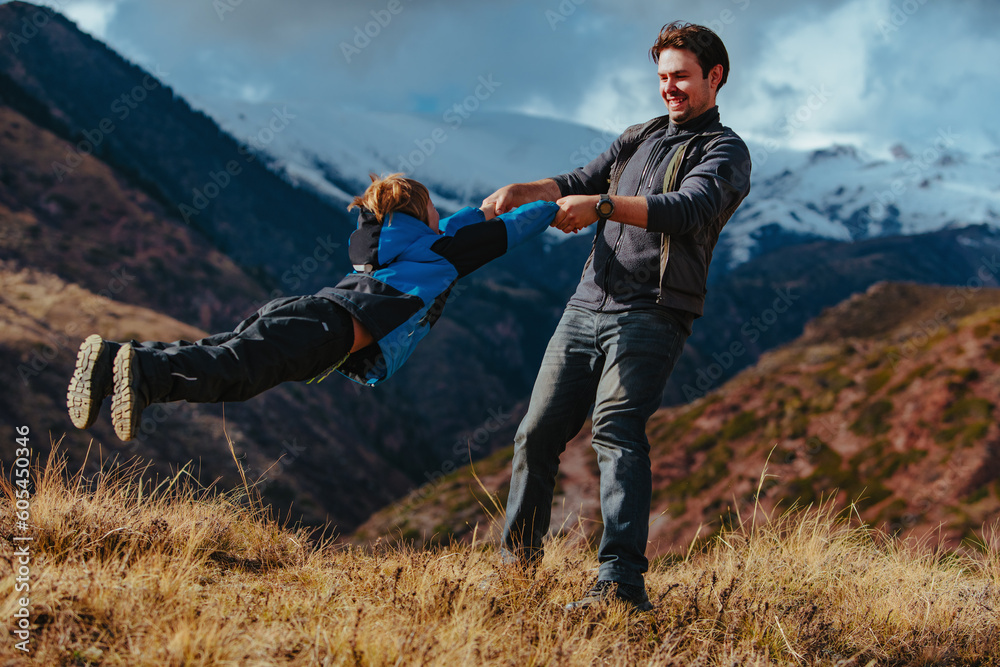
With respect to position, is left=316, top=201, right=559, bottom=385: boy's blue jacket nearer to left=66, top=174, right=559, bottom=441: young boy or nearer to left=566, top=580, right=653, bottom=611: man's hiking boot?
left=66, top=174, right=559, bottom=441: young boy

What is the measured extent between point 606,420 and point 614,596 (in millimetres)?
713

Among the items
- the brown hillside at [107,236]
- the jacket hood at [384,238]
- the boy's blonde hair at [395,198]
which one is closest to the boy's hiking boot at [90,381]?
the jacket hood at [384,238]

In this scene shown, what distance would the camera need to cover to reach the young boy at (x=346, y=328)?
116 inches

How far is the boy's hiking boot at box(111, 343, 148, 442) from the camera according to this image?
282 cm

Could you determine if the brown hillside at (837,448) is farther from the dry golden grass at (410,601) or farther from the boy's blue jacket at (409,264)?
the boy's blue jacket at (409,264)

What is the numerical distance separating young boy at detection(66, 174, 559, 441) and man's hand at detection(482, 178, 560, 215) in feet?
0.23

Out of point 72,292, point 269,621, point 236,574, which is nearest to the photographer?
point 269,621

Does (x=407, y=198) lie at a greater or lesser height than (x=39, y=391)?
greater

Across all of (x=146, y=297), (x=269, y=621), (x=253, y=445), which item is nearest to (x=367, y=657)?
(x=269, y=621)

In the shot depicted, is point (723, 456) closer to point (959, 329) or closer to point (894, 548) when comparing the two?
point (959, 329)

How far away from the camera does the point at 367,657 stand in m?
2.47

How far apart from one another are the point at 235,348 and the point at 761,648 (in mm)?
2403

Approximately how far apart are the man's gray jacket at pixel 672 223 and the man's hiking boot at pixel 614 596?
3.86 ft

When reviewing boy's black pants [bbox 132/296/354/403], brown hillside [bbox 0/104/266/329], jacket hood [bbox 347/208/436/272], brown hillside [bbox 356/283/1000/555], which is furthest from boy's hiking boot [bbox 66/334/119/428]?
brown hillside [bbox 0/104/266/329]
